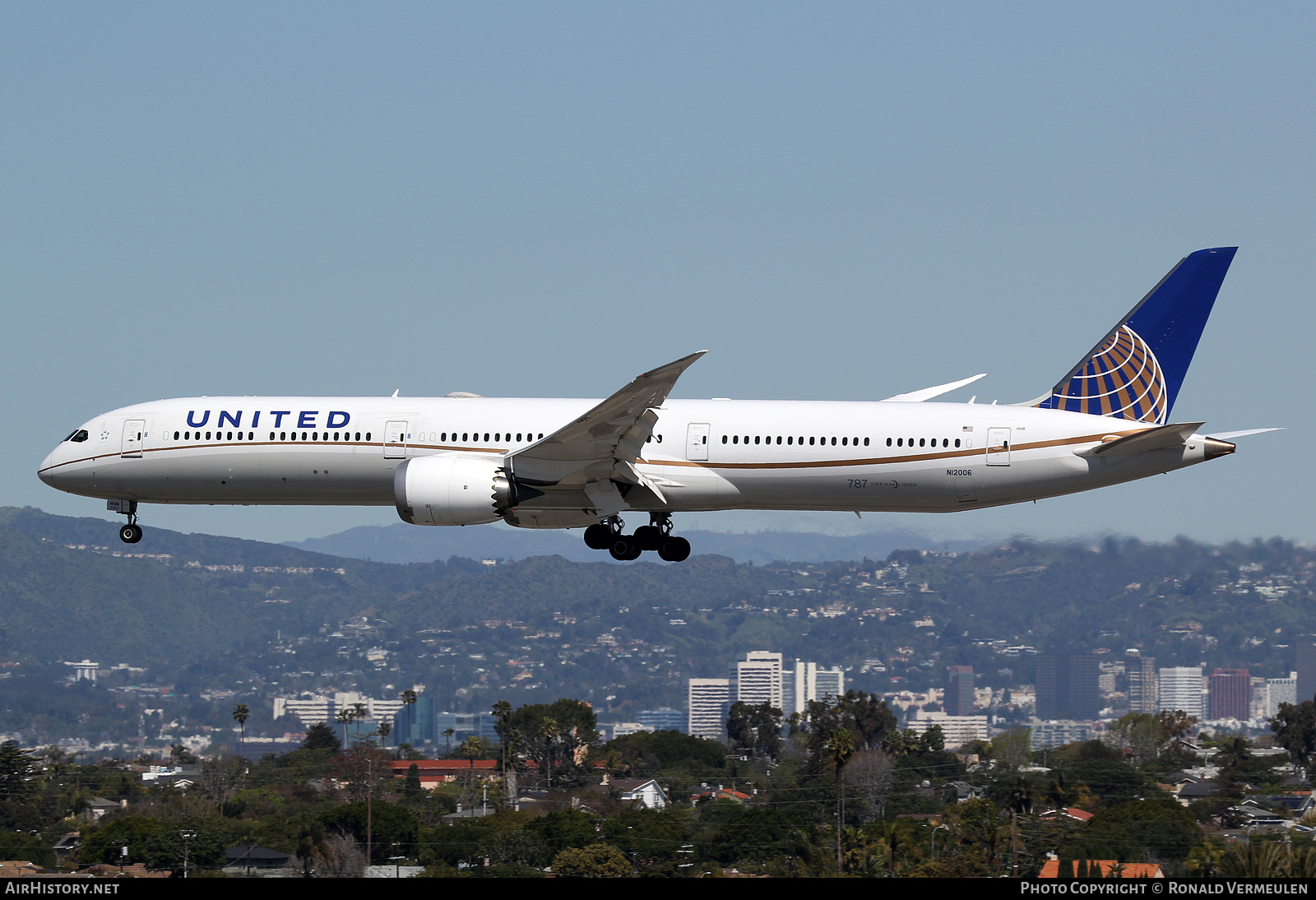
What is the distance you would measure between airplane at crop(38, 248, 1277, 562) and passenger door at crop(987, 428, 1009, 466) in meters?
0.04

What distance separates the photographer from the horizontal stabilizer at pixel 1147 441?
36.3 metres

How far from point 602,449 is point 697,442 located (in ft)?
8.71

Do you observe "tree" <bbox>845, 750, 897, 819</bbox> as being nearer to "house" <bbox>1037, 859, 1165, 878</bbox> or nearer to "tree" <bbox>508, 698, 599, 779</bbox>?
"house" <bbox>1037, 859, 1165, 878</bbox>

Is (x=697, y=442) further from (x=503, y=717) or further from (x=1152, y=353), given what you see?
(x=503, y=717)

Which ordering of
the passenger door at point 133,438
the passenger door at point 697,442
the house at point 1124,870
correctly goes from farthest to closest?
the house at point 1124,870 → the passenger door at point 133,438 → the passenger door at point 697,442

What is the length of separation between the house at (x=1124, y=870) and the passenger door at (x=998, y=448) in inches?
659

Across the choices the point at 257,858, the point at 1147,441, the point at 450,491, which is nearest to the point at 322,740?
the point at 257,858

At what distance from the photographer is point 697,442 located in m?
38.2

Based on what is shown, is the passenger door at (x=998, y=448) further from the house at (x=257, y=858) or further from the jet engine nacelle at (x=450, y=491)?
the house at (x=257, y=858)

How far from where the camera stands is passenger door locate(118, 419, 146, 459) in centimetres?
4044

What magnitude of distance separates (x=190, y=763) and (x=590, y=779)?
26.6 m

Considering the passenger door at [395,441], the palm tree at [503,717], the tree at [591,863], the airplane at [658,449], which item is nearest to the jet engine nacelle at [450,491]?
the airplane at [658,449]

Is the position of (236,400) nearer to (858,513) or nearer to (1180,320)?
(858,513)

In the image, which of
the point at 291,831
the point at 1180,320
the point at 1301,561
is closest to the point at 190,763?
the point at 291,831
